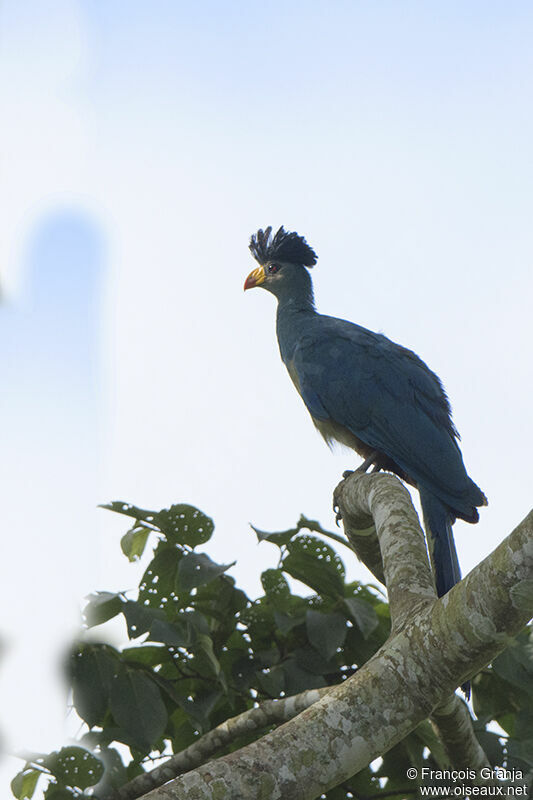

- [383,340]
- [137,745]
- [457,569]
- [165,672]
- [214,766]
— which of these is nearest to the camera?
[214,766]

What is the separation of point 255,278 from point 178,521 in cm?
318

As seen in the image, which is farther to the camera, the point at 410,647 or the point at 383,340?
the point at 383,340

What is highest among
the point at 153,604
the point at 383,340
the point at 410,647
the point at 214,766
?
the point at 383,340

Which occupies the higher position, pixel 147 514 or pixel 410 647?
pixel 147 514

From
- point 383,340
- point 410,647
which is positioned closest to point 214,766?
point 410,647

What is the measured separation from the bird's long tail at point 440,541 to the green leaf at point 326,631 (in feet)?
1.84

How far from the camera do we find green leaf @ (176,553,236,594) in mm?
2775

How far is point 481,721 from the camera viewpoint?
298cm

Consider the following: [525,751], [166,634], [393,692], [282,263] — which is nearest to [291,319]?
[282,263]

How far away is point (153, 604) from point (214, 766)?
1544 millimetres

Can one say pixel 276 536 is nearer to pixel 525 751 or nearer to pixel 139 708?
pixel 139 708

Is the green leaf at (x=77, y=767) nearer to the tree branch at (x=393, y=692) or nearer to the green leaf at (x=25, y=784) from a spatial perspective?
the green leaf at (x=25, y=784)

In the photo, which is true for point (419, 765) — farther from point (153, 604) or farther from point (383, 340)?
point (383, 340)

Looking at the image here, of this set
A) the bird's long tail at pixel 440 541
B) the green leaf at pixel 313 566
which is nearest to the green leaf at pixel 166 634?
the green leaf at pixel 313 566
